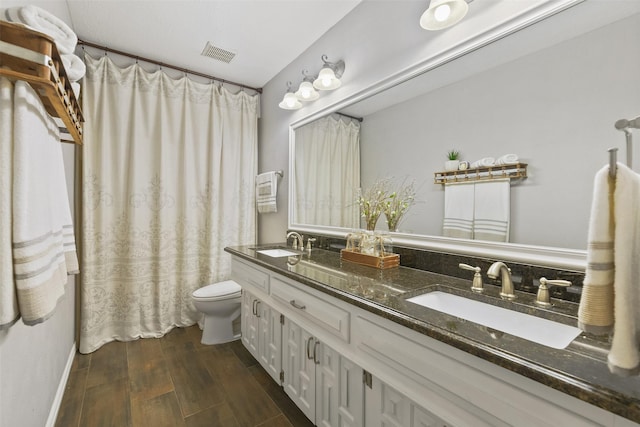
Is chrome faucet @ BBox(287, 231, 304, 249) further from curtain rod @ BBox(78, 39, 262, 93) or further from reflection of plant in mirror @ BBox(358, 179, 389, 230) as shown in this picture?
curtain rod @ BBox(78, 39, 262, 93)

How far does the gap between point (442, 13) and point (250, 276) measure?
178 cm

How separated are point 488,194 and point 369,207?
700 mm

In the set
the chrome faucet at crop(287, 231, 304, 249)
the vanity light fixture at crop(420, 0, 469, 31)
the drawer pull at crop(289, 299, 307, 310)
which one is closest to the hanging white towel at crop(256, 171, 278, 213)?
the chrome faucet at crop(287, 231, 304, 249)

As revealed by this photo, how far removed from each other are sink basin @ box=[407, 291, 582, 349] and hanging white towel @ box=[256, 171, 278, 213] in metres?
1.93

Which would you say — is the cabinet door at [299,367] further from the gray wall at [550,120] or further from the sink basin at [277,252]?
the gray wall at [550,120]

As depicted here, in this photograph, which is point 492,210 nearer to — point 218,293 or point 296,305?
point 296,305

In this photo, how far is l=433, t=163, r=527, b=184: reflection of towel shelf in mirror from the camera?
113 centimetres

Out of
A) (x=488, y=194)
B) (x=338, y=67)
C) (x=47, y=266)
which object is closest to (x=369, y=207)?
(x=488, y=194)

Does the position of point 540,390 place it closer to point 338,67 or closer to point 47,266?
point 47,266

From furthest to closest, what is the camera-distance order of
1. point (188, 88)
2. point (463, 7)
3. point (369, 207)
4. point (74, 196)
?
point (188, 88) < point (74, 196) < point (369, 207) < point (463, 7)

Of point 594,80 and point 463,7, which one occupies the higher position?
point 463,7

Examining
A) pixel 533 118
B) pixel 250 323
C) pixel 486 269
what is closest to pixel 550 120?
pixel 533 118

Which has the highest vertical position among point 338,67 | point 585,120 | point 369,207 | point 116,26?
point 116,26

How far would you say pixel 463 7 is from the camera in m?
1.19
